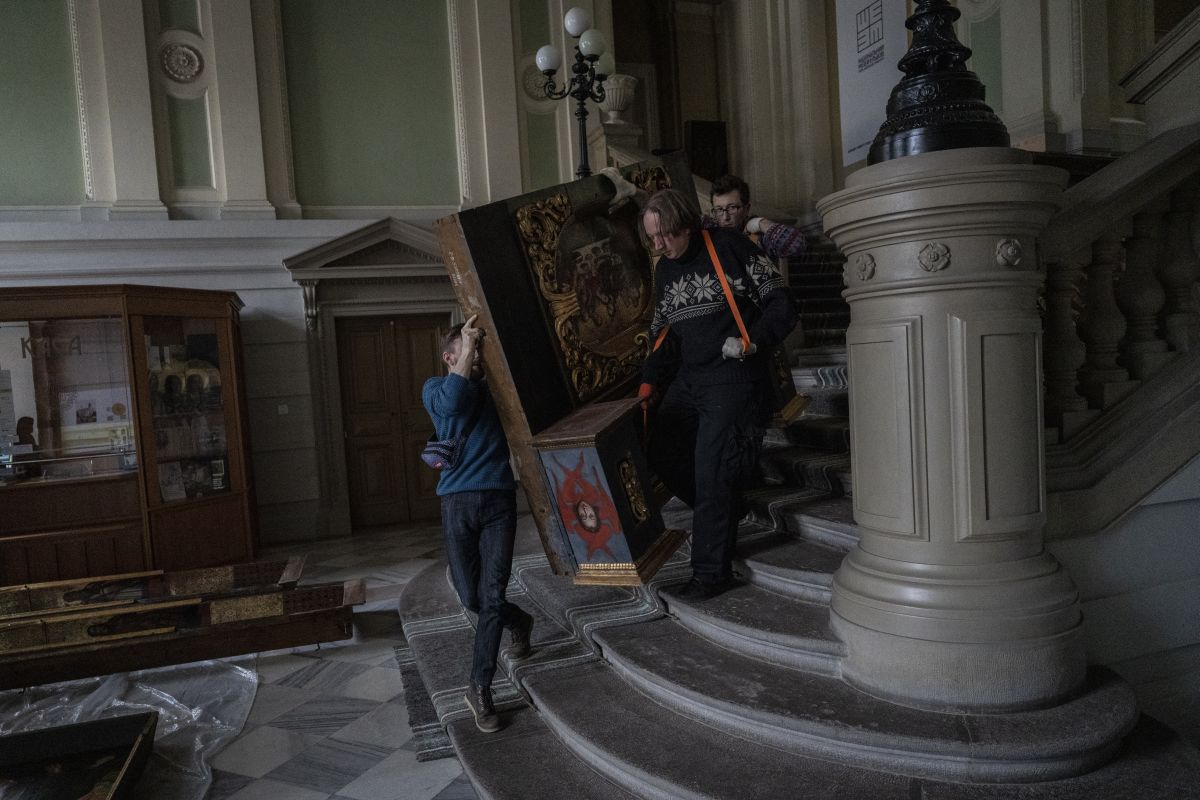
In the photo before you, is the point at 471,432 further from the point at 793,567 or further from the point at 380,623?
the point at 380,623

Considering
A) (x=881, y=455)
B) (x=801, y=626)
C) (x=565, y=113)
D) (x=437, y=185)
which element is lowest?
(x=801, y=626)

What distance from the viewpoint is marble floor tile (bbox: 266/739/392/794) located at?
3.21 meters

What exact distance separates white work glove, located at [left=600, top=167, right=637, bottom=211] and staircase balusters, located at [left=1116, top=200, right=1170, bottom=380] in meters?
1.98

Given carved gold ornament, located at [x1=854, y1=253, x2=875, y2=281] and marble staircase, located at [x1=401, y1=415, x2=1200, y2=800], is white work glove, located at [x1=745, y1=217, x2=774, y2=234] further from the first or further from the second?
carved gold ornament, located at [x1=854, y1=253, x2=875, y2=281]

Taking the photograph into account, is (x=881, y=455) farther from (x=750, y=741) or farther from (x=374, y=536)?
(x=374, y=536)

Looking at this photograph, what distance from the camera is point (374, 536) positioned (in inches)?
327

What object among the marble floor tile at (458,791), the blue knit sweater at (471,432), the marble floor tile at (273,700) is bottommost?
the marble floor tile at (273,700)

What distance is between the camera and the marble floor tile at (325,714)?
3766 millimetres

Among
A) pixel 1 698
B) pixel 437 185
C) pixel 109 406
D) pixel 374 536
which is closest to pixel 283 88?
pixel 437 185

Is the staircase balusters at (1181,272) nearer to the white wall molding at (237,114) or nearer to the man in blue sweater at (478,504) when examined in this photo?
the man in blue sweater at (478,504)

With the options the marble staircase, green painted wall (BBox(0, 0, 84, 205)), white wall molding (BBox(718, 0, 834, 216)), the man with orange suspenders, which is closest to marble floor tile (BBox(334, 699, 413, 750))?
the marble staircase

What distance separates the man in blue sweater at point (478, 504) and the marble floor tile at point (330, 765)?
650 millimetres

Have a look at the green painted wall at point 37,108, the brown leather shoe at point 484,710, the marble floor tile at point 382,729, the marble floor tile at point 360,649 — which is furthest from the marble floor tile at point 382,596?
the green painted wall at point 37,108

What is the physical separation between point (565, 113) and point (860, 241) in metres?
7.23
